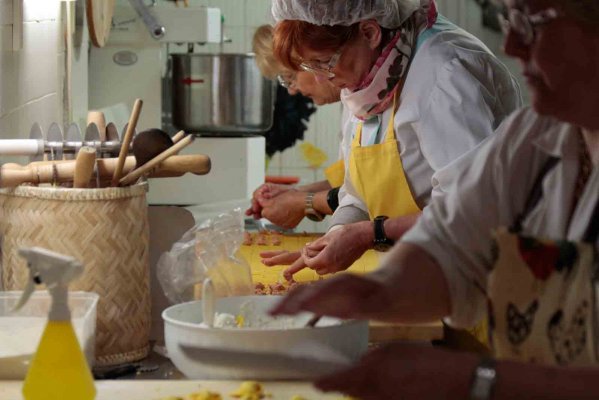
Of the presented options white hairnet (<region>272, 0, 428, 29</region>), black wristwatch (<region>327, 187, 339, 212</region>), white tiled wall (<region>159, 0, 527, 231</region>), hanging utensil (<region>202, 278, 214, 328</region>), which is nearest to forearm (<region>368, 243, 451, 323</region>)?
hanging utensil (<region>202, 278, 214, 328</region>)

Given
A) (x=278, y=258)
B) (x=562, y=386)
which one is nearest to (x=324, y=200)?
(x=278, y=258)

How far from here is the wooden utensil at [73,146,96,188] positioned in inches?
80.7

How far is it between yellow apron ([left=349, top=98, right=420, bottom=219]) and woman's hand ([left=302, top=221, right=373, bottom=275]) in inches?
A: 8.1

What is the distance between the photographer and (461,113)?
2.73 m

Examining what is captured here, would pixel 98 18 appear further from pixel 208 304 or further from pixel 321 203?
pixel 208 304

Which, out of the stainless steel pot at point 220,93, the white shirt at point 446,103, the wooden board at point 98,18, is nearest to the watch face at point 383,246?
the white shirt at point 446,103

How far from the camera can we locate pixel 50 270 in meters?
1.63

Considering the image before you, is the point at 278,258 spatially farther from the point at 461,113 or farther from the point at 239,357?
the point at 239,357

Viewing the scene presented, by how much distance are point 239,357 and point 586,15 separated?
676mm

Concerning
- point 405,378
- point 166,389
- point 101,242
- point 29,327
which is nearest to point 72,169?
point 101,242

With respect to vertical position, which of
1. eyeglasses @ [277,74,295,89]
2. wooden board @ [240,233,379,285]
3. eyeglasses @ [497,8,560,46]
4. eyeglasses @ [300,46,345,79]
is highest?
eyeglasses @ [497,8,560,46]

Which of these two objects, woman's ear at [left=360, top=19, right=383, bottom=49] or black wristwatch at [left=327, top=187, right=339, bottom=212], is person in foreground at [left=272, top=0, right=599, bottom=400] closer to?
woman's ear at [left=360, top=19, right=383, bottom=49]

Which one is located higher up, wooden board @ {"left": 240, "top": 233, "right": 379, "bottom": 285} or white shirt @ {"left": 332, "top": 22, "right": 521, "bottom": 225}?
white shirt @ {"left": 332, "top": 22, "right": 521, "bottom": 225}

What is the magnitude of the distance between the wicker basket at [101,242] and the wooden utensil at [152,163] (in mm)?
27
